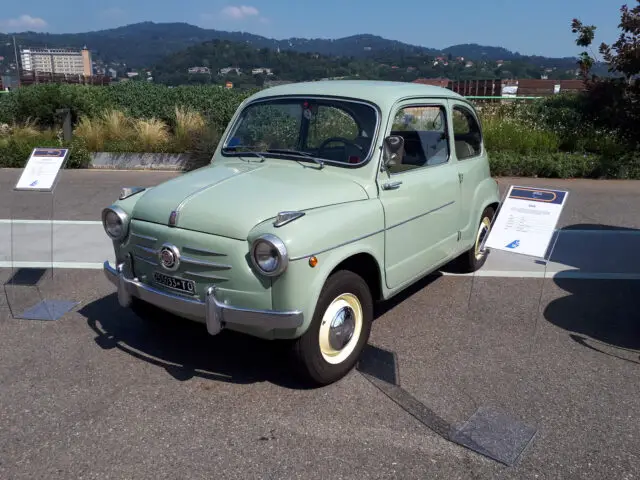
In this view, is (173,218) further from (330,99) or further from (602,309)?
(602,309)

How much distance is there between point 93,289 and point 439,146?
352 cm

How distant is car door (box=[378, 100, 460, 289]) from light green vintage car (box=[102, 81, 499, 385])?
0.04 ft

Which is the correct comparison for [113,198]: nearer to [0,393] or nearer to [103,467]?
[0,393]

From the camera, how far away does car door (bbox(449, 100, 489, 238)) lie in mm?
5375

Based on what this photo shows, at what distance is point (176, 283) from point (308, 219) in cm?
95

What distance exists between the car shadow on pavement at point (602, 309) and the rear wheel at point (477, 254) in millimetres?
786

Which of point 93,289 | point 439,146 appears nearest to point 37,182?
point 93,289

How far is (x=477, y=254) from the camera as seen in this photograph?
615 cm

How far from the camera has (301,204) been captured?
3789mm

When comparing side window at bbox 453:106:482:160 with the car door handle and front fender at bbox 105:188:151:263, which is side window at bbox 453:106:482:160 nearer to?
the car door handle

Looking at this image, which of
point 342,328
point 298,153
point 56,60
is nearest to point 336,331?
point 342,328

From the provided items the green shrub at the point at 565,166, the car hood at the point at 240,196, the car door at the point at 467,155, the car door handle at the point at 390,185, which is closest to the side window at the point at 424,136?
the car door at the point at 467,155

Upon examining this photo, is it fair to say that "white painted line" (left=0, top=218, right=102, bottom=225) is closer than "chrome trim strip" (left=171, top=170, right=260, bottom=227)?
No

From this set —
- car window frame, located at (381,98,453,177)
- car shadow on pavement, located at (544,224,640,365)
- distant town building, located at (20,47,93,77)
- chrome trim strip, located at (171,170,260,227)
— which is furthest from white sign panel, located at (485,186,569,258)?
distant town building, located at (20,47,93,77)
